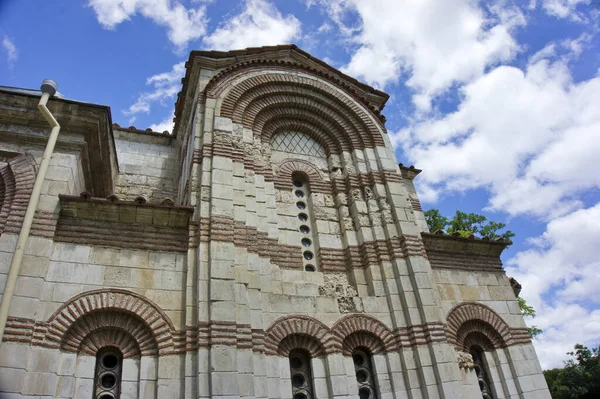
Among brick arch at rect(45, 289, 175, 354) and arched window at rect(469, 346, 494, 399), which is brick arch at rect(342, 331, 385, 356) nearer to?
arched window at rect(469, 346, 494, 399)

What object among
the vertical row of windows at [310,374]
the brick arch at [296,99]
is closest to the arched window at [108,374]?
the vertical row of windows at [310,374]

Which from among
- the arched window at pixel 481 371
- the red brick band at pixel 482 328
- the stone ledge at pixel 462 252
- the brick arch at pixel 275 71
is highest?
the brick arch at pixel 275 71

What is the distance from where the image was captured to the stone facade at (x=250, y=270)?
664 cm

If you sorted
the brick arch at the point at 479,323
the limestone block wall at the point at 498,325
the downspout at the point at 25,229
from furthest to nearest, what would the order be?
1. the brick arch at the point at 479,323
2. the limestone block wall at the point at 498,325
3. the downspout at the point at 25,229

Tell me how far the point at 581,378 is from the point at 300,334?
25935 millimetres

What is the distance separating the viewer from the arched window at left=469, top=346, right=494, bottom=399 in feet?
28.8

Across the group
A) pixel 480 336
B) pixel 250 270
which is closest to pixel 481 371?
pixel 480 336

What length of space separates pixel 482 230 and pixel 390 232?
46.8 ft

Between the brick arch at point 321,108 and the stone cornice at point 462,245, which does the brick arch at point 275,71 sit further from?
the stone cornice at point 462,245

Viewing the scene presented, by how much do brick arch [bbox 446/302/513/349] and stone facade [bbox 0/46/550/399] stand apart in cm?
5

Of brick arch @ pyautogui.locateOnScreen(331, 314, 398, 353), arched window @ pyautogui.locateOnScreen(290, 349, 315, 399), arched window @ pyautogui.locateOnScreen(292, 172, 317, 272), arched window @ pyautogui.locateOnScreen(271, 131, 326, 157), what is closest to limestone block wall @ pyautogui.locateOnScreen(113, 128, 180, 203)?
arched window @ pyautogui.locateOnScreen(271, 131, 326, 157)

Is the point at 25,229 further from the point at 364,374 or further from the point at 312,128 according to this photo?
the point at 312,128

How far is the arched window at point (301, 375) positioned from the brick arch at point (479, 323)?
3.25m

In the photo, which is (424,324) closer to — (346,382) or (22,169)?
(346,382)
